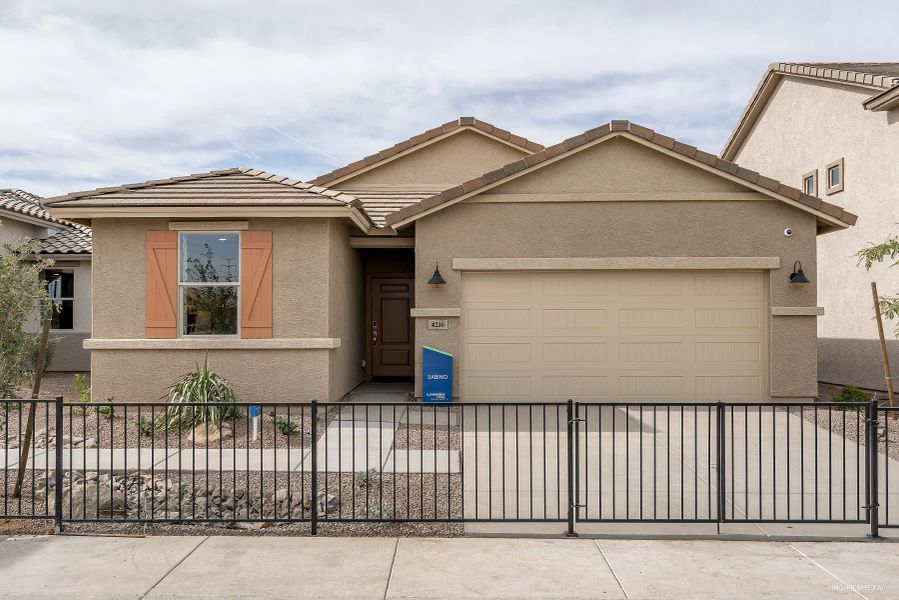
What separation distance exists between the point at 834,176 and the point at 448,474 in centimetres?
1383

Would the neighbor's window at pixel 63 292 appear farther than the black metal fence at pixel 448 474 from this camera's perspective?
Yes

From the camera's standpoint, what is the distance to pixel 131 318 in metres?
11.6

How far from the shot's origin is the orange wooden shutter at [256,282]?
452 inches

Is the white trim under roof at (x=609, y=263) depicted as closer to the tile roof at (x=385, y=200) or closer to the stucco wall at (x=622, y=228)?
the stucco wall at (x=622, y=228)

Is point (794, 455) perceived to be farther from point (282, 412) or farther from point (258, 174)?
point (258, 174)

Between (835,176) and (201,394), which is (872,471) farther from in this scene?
(835,176)

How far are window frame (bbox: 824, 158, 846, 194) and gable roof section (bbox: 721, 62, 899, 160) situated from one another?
5.59ft

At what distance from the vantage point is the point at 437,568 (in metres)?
5.16

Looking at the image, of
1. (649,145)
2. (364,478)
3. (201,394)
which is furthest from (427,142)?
(364,478)

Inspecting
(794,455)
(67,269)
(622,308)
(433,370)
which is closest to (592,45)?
(622,308)

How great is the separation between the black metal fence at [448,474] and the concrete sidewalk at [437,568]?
0.31 metres

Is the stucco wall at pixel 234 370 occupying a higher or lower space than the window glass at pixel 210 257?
lower

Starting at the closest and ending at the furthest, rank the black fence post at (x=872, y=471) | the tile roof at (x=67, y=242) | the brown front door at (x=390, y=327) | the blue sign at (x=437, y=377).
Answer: the black fence post at (x=872, y=471)
the blue sign at (x=437, y=377)
the brown front door at (x=390, y=327)
the tile roof at (x=67, y=242)

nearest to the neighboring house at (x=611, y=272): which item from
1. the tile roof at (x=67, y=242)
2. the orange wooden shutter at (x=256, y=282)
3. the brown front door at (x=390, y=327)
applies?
the orange wooden shutter at (x=256, y=282)
